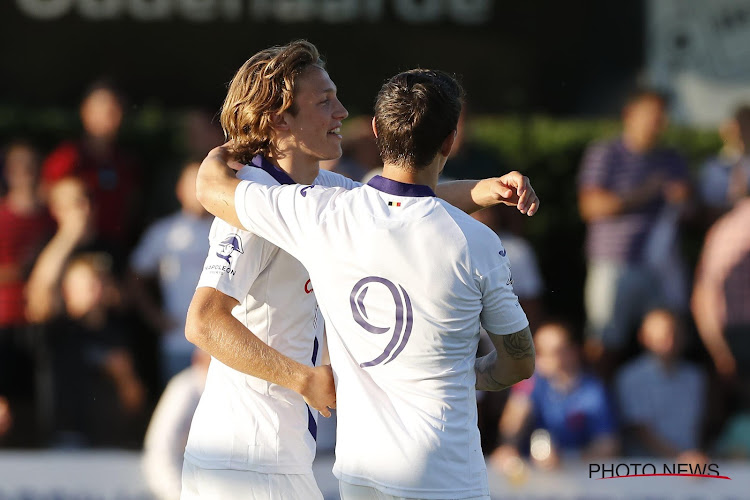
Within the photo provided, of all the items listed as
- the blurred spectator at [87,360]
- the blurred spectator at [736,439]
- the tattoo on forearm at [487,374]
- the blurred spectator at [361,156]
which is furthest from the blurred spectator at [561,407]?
the tattoo on forearm at [487,374]

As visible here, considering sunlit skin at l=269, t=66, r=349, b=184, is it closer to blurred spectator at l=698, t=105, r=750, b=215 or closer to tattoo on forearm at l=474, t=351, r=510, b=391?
tattoo on forearm at l=474, t=351, r=510, b=391

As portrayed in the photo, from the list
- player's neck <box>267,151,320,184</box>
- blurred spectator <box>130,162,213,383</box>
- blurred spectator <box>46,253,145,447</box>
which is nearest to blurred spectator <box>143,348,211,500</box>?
blurred spectator <box>130,162,213,383</box>

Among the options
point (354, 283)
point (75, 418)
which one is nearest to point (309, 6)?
point (75, 418)

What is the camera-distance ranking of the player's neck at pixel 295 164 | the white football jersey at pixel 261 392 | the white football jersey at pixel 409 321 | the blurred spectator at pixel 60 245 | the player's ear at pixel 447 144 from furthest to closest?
the blurred spectator at pixel 60 245, the player's neck at pixel 295 164, the white football jersey at pixel 261 392, the player's ear at pixel 447 144, the white football jersey at pixel 409 321

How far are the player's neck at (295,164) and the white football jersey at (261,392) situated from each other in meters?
0.05

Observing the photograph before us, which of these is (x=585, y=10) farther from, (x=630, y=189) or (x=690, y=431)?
(x=690, y=431)

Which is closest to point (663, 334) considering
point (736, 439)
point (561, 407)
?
point (736, 439)

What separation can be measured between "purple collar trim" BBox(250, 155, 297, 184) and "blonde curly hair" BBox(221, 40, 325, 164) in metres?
0.03

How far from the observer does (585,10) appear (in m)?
9.00

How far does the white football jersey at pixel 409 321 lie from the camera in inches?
126

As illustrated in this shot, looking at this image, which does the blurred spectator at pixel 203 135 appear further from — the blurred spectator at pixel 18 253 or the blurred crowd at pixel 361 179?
the blurred spectator at pixel 18 253

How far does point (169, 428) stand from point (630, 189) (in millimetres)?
3370

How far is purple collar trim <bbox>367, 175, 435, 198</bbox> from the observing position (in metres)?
3.28

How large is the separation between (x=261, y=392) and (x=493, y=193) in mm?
946
